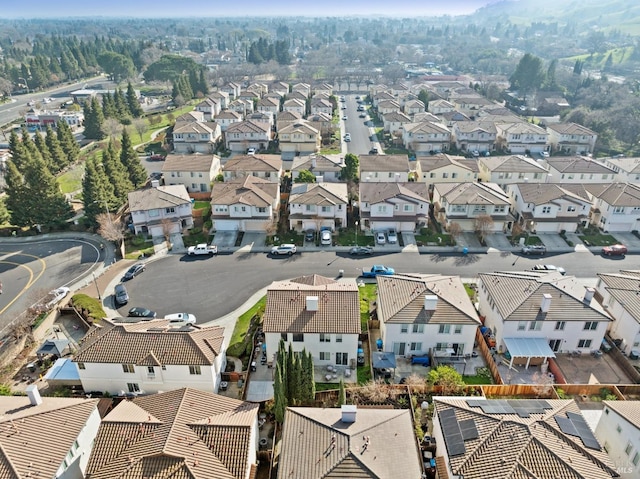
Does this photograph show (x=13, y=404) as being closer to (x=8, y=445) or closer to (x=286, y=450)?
(x=8, y=445)

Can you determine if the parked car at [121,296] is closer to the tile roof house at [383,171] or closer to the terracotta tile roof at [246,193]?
the terracotta tile roof at [246,193]

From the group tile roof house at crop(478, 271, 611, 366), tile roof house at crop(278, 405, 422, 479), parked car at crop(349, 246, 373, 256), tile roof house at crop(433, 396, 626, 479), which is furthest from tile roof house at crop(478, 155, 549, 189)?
tile roof house at crop(278, 405, 422, 479)

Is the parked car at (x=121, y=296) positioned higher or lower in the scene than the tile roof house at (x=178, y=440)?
lower

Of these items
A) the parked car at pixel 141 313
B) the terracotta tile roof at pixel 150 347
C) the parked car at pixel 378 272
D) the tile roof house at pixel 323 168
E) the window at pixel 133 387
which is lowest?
the parked car at pixel 378 272

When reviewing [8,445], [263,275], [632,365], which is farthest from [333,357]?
[632,365]

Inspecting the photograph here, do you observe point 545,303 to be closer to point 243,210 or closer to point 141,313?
point 141,313

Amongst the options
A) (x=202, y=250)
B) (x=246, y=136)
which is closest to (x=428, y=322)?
(x=202, y=250)

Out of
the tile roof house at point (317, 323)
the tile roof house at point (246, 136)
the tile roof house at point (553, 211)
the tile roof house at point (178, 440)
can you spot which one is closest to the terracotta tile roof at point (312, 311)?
the tile roof house at point (317, 323)
